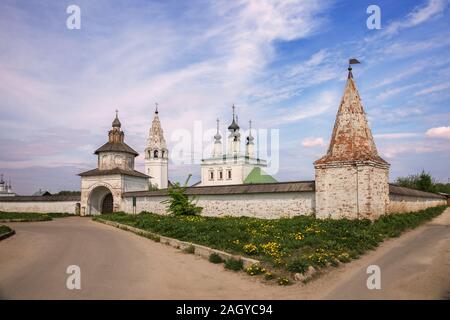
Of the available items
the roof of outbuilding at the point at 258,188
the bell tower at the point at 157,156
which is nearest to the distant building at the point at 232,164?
the bell tower at the point at 157,156

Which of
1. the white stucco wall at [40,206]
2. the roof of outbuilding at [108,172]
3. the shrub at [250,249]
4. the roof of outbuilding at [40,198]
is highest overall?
the roof of outbuilding at [108,172]

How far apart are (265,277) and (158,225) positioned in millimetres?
10143

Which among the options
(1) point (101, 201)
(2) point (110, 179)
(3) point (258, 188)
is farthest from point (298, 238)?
(1) point (101, 201)

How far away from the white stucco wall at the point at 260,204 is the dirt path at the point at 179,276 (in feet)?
21.8

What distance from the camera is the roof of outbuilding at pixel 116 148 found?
1435 inches

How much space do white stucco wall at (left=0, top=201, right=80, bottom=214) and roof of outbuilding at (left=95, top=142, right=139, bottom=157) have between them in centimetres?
556

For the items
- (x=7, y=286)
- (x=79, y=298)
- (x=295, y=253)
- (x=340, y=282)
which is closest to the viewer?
(x=79, y=298)

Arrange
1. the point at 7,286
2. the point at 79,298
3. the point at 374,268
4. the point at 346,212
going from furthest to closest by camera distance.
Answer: the point at 346,212 < the point at 374,268 < the point at 7,286 < the point at 79,298

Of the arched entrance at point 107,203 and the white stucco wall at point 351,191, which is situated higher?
the white stucco wall at point 351,191

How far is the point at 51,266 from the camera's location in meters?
10.4

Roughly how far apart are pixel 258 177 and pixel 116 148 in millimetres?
20098

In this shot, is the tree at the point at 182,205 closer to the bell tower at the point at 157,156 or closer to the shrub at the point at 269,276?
the shrub at the point at 269,276
